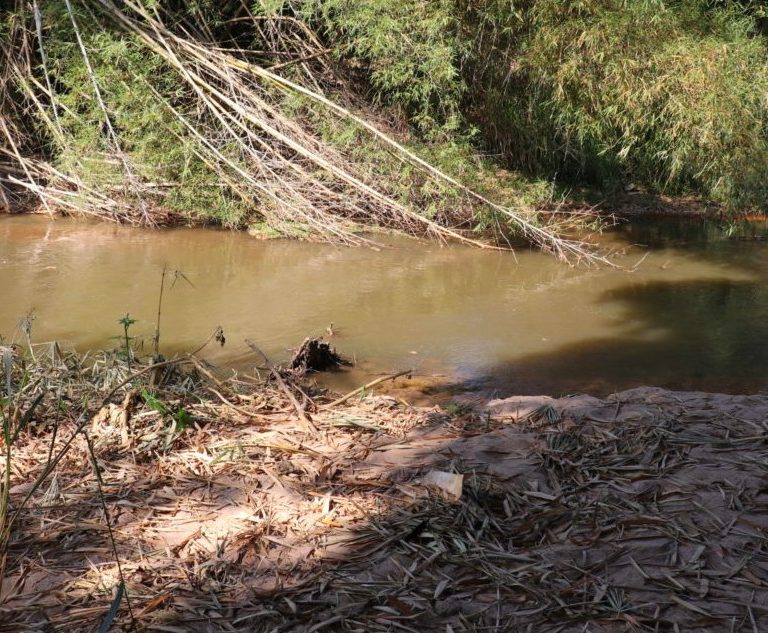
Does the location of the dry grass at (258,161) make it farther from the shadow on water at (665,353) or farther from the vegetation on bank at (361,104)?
the shadow on water at (665,353)

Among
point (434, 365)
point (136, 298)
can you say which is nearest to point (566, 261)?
point (434, 365)

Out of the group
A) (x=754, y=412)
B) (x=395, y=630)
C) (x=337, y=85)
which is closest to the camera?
(x=395, y=630)

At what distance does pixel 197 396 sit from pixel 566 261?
433cm

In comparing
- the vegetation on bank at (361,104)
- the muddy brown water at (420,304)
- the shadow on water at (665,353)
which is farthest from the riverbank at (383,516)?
the vegetation on bank at (361,104)

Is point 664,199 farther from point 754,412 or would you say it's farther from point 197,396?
point 197,396

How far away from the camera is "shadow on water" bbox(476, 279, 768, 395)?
4.13 meters

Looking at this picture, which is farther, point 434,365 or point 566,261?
point 566,261

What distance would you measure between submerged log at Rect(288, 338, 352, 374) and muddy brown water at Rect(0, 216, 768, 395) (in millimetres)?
131

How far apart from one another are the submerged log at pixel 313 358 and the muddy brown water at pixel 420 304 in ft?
0.43

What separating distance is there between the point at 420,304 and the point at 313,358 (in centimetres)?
155

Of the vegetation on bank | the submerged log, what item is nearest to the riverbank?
Answer: the submerged log

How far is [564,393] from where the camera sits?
3945 millimetres

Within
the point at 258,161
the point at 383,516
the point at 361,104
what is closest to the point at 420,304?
the point at 258,161

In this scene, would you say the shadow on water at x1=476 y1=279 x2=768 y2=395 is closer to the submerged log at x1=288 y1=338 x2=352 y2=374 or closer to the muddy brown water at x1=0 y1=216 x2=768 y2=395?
the muddy brown water at x1=0 y1=216 x2=768 y2=395
